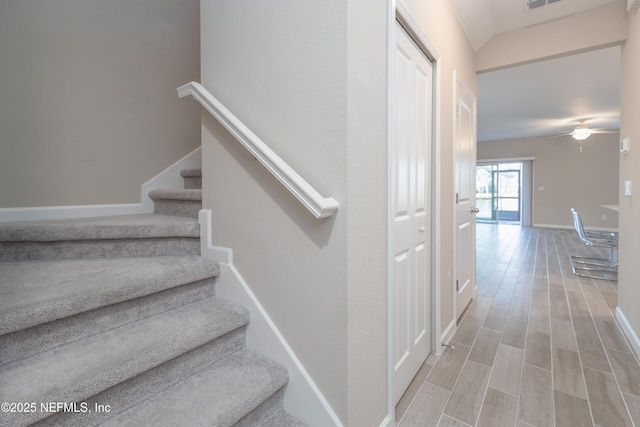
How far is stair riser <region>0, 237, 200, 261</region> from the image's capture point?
1508 mm

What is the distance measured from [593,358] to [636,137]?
1570mm

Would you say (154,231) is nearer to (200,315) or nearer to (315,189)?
(200,315)

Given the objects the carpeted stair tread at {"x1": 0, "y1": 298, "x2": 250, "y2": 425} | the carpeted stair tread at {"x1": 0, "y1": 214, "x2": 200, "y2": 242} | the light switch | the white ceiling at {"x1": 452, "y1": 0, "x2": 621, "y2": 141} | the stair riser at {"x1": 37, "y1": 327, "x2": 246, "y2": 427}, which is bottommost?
the stair riser at {"x1": 37, "y1": 327, "x2": 246, "y2": 427}

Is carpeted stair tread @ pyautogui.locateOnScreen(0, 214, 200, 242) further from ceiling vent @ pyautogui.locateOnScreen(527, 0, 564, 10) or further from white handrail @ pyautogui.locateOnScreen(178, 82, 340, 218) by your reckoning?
ceiling vent @ pyautogui.locateOnScreen(527, 0, 564, 10)

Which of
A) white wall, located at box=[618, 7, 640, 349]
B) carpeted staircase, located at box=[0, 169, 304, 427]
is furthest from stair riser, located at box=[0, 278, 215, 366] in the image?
white wall, located at box=[618, 7, 640, 349]

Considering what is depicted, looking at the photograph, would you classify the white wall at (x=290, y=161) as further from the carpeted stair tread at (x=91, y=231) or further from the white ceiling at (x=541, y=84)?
the white ceiling at (x=541, y=84)

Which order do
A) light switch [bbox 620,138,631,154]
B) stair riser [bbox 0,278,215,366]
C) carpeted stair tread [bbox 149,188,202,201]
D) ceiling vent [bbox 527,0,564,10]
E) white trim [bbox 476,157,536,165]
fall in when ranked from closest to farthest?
stair riser [bbox 0,278,215,366], carpeted stair tread [bbox 149,188,202,201], light switch [bbox 620,138,631,154], ceiling vent [bbox 527,0,564,10], white trim [bbox 476,157,536,165]

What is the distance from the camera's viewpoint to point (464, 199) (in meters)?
2.68

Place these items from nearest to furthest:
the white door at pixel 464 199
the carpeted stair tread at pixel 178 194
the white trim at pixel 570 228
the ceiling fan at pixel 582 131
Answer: the carpeted stair tread at pixel 178 194 < the white door at pixel 464 199 < the ceiling fan at pixel 582 131 < the white trim at pixel 570 228

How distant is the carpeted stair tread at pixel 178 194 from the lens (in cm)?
191

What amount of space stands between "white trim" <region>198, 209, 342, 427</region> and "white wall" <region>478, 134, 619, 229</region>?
974 centimetres

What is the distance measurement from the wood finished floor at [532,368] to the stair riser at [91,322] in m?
1.23

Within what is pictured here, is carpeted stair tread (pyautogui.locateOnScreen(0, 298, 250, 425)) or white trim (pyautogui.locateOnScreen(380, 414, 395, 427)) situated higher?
carpeted stair tread (pyautogui.locateOnScreen(0, 298, 250, 425))

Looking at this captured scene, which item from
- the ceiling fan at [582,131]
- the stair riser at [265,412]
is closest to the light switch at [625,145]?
the stair riser at [265,412]
